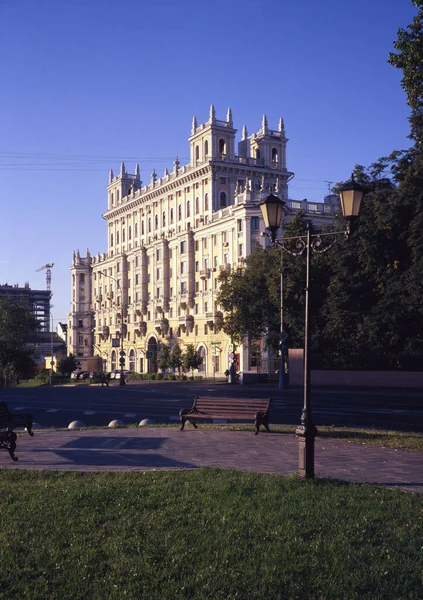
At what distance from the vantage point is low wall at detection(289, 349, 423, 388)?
40.0m

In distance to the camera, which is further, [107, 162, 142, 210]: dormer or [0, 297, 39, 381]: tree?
[107, 162, 142, 210]: dormer

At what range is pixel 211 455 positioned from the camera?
11.5 meters

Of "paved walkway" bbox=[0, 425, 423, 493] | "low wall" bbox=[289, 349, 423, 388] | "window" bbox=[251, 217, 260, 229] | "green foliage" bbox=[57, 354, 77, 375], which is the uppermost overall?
"window" bbox=[251, 217, 260, 229]

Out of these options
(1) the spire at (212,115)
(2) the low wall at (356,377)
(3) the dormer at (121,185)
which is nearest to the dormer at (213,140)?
(1) the spire at (212,115)

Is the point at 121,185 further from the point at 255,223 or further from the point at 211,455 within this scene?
the point at 211,455

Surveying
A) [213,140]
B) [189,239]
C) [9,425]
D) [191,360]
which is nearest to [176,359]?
[191,360]

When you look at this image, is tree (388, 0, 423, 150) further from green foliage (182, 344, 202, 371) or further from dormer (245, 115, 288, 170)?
dormer (245, 115, 288, 170)

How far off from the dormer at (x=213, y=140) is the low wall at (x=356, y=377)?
36068 millimetres

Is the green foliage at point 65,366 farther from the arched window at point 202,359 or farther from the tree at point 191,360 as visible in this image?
the tree at point 191,360

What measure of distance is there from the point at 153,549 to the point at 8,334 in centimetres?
8185

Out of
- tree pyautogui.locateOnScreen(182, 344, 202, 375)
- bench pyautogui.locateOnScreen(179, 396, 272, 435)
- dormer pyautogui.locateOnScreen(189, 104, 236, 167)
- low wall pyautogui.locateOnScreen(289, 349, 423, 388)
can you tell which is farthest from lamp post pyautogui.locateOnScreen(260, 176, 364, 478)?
dormer pyautogui.locateOnScreen(189, 104, 236, 167)

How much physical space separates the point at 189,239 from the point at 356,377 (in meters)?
38.4

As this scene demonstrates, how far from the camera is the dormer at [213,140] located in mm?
75375

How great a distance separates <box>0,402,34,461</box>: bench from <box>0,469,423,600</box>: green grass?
263cm
